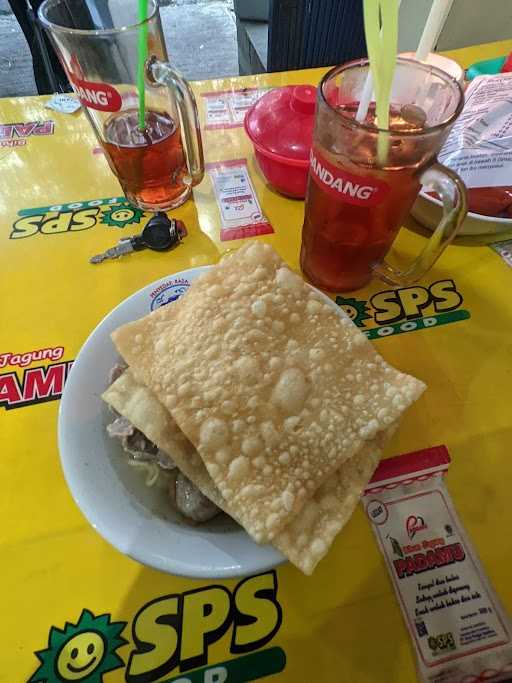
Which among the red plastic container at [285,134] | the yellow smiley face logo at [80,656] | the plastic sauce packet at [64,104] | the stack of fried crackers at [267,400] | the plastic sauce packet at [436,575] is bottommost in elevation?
the yellow smiley face logo at [80,656]

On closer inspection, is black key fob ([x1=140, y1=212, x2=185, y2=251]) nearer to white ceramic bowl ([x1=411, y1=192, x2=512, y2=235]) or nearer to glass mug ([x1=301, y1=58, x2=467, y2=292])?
glass mug ([x1=301, y1=58, x2=467, y2=292])

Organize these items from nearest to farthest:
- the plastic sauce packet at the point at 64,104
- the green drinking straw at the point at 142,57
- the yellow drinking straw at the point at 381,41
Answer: the yellow drinking straw at the point at 381,41
the green drinking straw at the point at 142,57
the plastic sauce packet at the point at 64,104

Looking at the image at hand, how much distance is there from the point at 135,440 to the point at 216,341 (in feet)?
0.61

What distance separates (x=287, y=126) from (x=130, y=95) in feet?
1.07

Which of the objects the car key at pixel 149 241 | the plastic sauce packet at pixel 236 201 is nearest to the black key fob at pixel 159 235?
the car key at pixel 149 241

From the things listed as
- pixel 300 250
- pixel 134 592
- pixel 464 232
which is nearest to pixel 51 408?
pixel 134 592

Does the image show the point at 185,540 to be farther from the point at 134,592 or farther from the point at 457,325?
the point at 457,325

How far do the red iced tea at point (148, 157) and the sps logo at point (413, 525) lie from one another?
803mm

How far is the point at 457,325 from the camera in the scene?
82 cm

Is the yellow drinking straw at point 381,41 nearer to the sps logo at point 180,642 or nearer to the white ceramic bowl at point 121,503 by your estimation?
the white ceramic bowl at point 121,503

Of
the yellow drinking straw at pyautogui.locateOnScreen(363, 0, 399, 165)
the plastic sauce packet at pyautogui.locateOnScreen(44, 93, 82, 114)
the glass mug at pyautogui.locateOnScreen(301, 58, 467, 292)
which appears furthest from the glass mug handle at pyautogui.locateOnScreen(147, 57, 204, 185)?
the plastic sauce packet at pyautogui.locateOnScreen(44, 93, 82, 114)

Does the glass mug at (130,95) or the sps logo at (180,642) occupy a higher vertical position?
the glass mug at (130,95)

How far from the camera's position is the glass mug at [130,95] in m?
0.73

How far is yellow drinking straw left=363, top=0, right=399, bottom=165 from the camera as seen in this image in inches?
18.2
